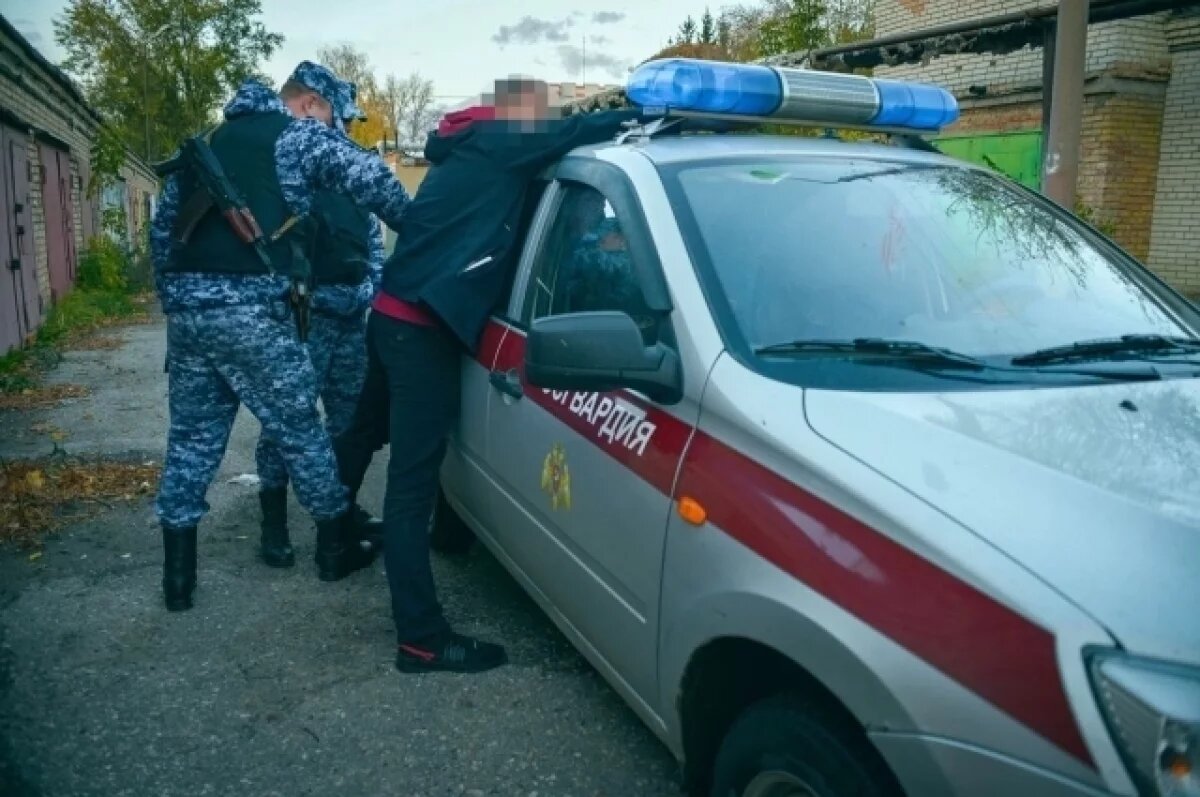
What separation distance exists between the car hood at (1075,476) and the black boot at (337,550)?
8.64 ft

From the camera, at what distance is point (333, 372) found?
14.7 feet

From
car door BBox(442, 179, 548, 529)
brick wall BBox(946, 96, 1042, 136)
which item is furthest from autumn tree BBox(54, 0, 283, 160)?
car door BBox(442, 179, 548, 529)

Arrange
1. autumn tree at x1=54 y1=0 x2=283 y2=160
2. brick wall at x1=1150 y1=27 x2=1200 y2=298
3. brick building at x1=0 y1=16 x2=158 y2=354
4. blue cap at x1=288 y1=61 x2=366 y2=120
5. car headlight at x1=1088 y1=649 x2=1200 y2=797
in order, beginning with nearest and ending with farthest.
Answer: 1. car headlight at x1=1088 y1=649 x2=1200 y2=797
2. blue cap at x1=288 y1=61 x2=366 y2=120
3. brick building at x1=0 y1=16 x2=158 y2=354
4. brick wall at x1=1150 y1=27 x2=1200 y2=298
5. autumn tree at x1=54 y1=0 x2=283 y2=160

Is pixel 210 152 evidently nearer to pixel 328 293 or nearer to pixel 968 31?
pixel 328 293

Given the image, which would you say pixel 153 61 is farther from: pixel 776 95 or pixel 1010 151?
pixel 776 95

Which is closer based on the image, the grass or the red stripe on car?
the red stripe on car

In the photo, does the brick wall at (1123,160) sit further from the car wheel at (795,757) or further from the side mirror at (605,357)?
the car wheel at (795,757)

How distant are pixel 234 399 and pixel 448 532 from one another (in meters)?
1.07

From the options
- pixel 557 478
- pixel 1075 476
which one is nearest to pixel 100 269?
pixel 557 478

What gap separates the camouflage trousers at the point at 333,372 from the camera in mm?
4262

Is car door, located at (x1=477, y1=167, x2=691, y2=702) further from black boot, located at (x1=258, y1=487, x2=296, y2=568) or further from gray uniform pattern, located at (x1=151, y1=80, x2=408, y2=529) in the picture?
black boot, located at (x1=258, y1=487, x2=296, y2=568)

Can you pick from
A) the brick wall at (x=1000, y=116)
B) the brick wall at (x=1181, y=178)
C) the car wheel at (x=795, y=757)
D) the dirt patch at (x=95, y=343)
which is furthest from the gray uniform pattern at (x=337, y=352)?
the brick wall at (x=1181, y=178)

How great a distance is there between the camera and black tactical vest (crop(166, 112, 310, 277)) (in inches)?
141

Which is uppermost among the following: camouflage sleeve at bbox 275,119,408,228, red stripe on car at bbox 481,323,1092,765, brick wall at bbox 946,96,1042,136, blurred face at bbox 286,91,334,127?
brick wall at bbox 946,96,1042,136
